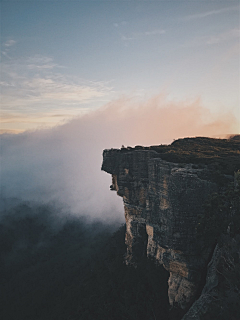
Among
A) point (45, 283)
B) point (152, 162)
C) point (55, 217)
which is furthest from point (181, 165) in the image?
point (55, 217)

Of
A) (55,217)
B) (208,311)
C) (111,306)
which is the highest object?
(208,311)

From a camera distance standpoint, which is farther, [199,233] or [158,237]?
[158,237]

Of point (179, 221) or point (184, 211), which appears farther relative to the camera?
point (179, 221)

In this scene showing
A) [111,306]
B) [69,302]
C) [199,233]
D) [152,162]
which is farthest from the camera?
[69,302]

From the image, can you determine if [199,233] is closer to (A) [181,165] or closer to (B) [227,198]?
(B) [227,198]

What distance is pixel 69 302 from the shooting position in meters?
36.8

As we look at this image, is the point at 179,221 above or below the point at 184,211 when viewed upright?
below

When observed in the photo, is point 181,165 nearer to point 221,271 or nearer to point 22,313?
point 221,271

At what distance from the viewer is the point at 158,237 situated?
78.0 feet

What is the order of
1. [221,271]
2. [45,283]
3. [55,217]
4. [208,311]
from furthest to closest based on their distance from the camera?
[55,217]
[45,283]
[221,271]
[208,311]

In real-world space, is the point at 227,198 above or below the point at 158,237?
above

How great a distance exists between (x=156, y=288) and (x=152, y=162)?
1648 cm

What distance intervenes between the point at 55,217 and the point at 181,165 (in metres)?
109

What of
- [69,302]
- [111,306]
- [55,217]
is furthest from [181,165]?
[55,217]
